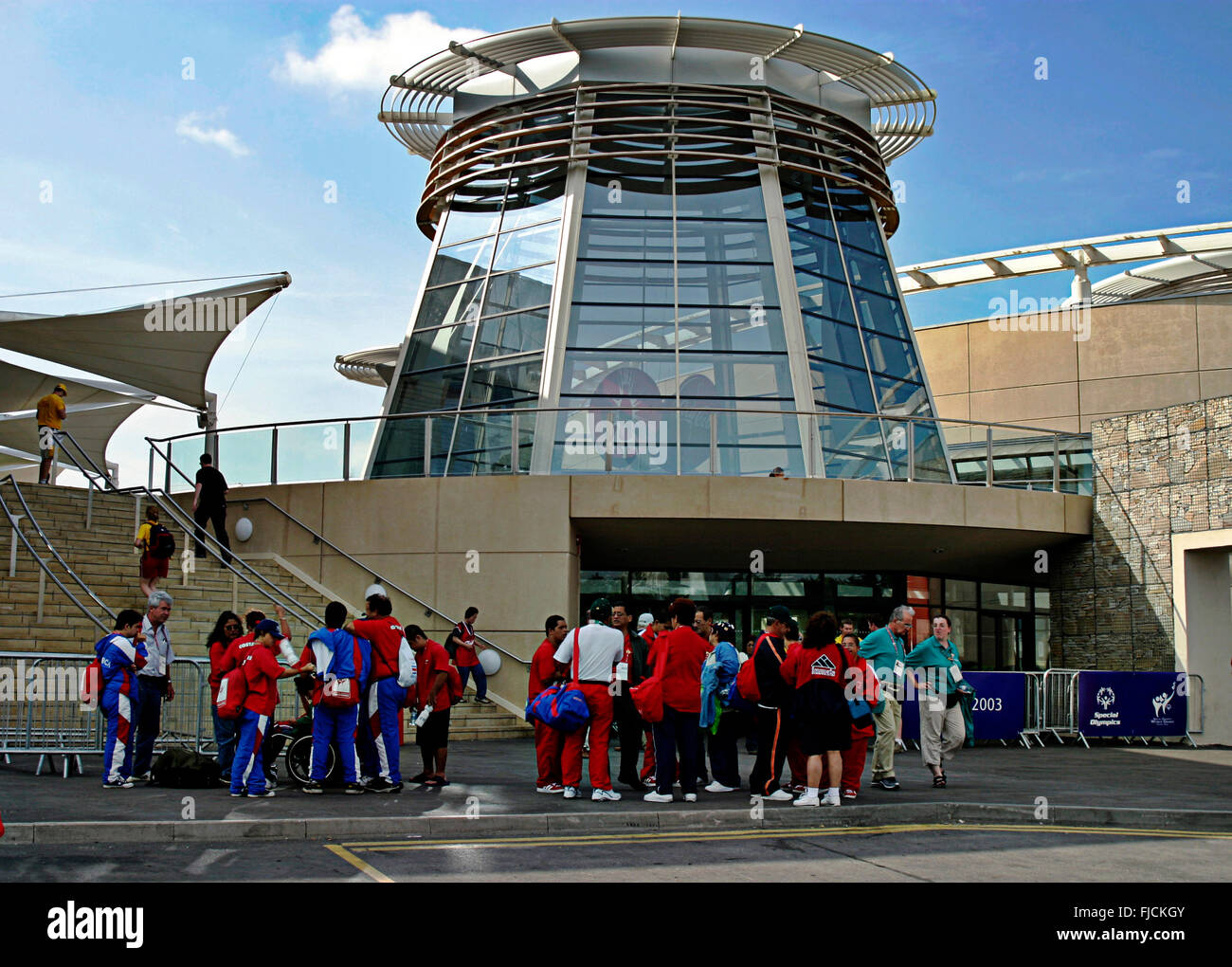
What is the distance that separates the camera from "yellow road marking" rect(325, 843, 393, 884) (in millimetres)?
7277

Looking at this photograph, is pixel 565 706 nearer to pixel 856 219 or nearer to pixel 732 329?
pixel 732 329

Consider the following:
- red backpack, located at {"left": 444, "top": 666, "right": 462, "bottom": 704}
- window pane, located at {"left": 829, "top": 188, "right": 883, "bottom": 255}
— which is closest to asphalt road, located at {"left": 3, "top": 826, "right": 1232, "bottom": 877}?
red backpack, located at {"left": 444, "top": 666, "right": 462, "bottom": 704}

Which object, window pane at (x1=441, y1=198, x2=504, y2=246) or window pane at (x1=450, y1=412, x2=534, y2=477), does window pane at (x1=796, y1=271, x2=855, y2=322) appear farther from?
window pane at (x1=441, y1=198, x2=504, y2=246)

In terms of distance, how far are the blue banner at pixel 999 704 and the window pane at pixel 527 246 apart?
1088 cm

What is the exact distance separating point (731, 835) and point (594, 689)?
227 cm

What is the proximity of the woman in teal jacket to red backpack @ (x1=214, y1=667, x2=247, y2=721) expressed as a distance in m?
6.56

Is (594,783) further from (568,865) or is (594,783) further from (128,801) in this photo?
(128,801)

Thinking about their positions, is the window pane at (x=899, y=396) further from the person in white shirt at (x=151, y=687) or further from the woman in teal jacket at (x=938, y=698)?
the person in white shirt at (x=151, y=687)

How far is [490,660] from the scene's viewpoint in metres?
19.2

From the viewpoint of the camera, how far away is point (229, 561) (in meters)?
20.5

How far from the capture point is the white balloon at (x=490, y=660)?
19078 mm

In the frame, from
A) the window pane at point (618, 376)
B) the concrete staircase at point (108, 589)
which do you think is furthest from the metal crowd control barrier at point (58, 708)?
the window pane at point (618, 376)

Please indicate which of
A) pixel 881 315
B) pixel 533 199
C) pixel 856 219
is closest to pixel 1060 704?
pixel 881 315
